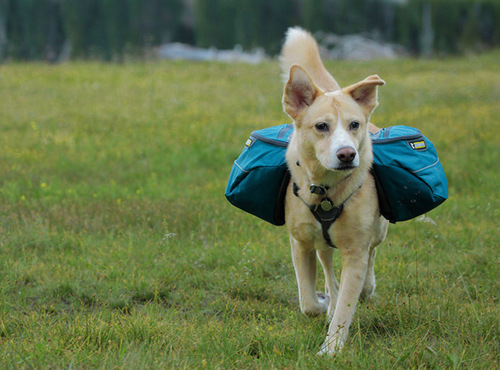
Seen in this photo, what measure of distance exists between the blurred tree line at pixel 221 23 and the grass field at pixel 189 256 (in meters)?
8.92

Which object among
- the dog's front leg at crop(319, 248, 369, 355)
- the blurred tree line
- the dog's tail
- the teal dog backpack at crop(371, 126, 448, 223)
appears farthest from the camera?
the blurred tree line

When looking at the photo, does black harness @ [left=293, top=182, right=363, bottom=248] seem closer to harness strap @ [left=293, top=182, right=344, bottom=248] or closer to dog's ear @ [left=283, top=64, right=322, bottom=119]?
harness strap @ [left=293, top=182, right=344, bottom=248]

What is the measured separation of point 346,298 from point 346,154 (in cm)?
95

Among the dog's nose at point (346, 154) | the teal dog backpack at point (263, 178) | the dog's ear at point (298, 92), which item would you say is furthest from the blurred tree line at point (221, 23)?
the dog's nose at point (346, 154)

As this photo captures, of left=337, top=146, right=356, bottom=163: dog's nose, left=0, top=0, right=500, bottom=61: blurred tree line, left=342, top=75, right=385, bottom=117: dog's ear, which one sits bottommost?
left=0, top=0, right=500, bottom=61: blurred tree line

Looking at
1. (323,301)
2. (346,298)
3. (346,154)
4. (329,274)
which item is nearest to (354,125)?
(346,154)

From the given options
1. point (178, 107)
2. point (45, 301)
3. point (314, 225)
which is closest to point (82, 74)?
point (178, 107)

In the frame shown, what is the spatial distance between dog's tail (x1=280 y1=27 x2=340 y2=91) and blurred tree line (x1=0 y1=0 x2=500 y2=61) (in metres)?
13.2

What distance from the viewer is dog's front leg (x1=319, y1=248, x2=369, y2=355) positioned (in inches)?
145

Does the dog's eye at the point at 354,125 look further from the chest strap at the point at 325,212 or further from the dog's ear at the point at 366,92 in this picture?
the chest strap at the point at 325,212

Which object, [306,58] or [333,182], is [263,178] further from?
[306,58]

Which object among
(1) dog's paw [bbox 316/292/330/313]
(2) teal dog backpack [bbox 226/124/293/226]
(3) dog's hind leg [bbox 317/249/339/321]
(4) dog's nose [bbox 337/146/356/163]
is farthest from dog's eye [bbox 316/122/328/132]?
(1) dog's paw [bbox 316/292/330/313]

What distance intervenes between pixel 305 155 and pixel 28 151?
18.5 ft

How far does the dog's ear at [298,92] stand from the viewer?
387cm
